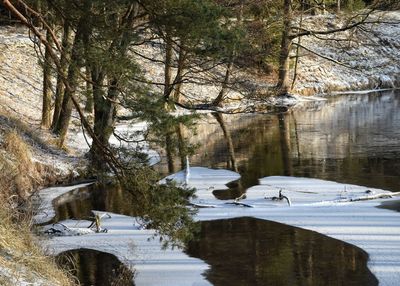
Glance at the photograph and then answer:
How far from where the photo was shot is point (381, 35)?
44469mm

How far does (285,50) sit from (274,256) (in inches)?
771

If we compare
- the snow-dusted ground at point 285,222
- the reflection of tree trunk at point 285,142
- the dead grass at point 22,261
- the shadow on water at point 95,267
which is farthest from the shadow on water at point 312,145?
the dead grass at point 22,261

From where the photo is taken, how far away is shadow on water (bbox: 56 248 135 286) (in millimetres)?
7708

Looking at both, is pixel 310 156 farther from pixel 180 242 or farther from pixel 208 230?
pixel 180 242

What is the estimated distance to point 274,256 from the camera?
852cm

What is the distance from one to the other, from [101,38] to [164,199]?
2.27 metres

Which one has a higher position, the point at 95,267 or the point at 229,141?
the point at 229,141

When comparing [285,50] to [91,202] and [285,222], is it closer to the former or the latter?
[91,202]

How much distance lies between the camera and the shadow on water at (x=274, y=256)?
7621 millimetres

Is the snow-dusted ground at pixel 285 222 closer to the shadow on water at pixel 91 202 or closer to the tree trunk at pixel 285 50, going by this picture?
the shadow on water at pixel 91 202

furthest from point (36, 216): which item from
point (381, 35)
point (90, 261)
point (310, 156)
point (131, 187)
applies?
point (381, 35)

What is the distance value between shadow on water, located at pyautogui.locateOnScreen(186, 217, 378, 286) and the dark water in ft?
0.04

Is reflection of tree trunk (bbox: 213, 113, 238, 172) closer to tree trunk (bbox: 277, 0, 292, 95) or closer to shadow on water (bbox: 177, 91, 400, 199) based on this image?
shadow on water (bbox: 177, 91, 400, 199)

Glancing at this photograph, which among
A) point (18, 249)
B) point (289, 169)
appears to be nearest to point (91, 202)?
point (289, 169)
